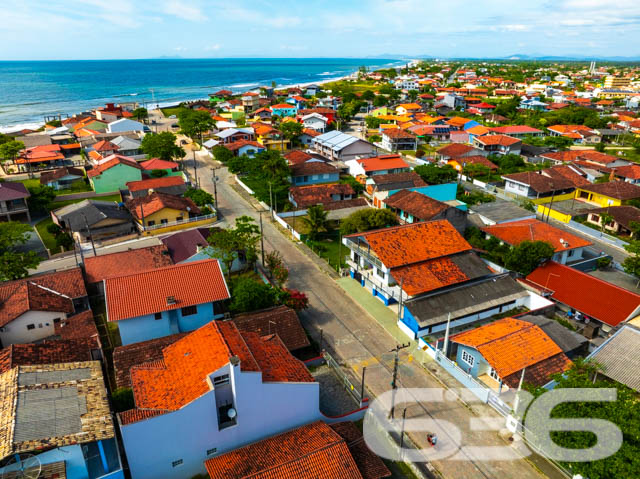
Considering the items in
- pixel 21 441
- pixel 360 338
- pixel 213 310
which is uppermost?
pixel 21 441

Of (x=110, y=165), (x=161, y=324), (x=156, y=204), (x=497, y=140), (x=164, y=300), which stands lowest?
(x=161, y=324)

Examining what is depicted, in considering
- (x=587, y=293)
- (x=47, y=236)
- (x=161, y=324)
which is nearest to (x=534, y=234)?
(x=587, y=293)

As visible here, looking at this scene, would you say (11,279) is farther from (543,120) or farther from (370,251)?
(543,120)

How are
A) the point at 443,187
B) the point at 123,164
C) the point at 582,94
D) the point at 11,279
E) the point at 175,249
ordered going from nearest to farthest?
the point at 11,279, the point at 175,249, the point at 443,187, the point at 123,164, the point at 582,94

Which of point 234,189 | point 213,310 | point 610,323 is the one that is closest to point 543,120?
point 234,189

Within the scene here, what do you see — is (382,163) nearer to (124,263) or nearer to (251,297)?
(251,297)

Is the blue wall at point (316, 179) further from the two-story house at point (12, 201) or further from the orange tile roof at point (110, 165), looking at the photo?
the two-story house at point (12, 201)

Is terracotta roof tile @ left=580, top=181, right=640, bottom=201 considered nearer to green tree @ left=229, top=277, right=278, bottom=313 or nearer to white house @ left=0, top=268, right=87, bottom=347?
green tree @ left=229, top=277, right=278, bottom=313
